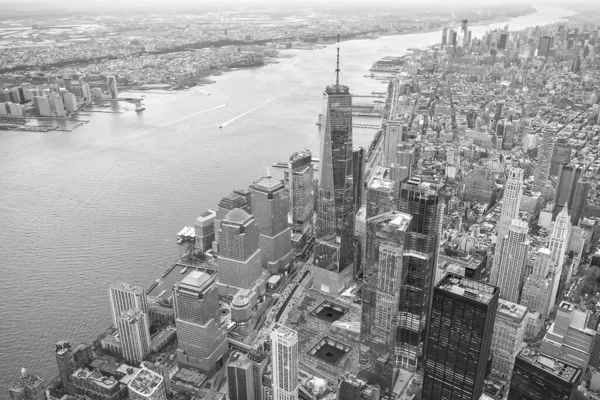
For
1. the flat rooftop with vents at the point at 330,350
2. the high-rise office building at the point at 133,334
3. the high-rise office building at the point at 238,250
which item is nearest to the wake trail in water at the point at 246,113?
the high-rise office building at the point at 238,250

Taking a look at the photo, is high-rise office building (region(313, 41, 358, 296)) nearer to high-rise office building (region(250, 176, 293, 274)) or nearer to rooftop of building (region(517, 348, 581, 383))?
high-rise office building (region(250, 176, 293, 274))

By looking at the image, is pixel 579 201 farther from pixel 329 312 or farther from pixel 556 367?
pixel 556 367

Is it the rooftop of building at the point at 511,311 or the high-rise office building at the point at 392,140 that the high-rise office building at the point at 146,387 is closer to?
the rooftop of building at the point at 511,311

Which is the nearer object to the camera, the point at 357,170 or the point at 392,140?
the point at 357,170

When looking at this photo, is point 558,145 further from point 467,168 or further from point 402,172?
point 402,172

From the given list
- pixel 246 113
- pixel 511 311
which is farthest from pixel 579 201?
pixel 246 113

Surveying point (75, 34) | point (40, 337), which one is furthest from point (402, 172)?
point (75, 34)
